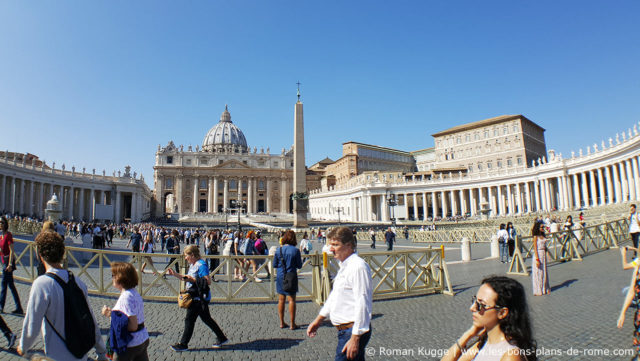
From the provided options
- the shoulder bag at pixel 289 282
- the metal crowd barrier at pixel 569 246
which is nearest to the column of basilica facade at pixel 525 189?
the metal crowd barrier at pixel 569 246

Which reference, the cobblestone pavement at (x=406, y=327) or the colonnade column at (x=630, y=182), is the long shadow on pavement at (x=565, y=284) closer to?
the cobblestone pavement at (x=406, y=327)

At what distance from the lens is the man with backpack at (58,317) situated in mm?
2574

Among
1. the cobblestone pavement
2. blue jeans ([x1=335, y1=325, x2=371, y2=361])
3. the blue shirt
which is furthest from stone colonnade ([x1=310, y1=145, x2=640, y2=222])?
blue jeans ([x1=335, y1=325, x2=371, y2=361])

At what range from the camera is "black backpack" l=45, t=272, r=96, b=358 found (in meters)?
2.70

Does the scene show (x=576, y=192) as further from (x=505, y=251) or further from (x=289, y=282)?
(x=289, y=282)

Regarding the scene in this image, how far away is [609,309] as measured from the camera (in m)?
5.82

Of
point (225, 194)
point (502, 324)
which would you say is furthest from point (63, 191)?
point (502, 324)

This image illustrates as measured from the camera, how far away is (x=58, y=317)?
2676mm

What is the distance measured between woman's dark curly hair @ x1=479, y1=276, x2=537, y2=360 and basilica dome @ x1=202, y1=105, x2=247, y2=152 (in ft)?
333

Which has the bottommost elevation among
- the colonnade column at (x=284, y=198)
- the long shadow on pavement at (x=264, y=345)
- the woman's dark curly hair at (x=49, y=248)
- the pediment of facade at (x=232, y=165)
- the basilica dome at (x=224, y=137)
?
the long shadow on pavement at (x=264, y=345)

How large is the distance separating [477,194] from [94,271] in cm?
5038

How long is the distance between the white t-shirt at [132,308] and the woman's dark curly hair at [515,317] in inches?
113

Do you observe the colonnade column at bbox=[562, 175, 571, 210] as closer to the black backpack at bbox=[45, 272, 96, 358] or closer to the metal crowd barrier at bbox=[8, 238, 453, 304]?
the metal crowd barrier at bbox=[8, 238, 453, 304]

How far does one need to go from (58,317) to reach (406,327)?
4536 millimetres
